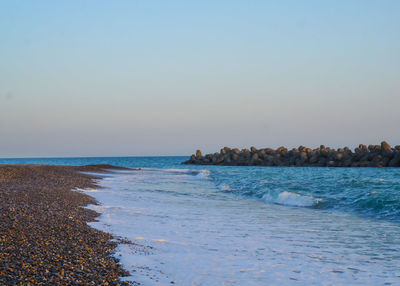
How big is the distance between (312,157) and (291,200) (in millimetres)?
34928

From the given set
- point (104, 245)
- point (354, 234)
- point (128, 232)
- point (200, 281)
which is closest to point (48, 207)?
point (128, 232)

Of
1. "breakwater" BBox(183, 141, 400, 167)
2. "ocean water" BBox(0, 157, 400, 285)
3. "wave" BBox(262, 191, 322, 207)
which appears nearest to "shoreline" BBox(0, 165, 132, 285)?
"ocean water" BBox(0, 157, 400, 285)

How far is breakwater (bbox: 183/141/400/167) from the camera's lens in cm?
3806

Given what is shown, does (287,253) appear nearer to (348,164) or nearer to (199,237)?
(199,237)

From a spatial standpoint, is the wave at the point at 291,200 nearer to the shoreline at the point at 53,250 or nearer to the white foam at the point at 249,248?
the white foam at the point at 249,248

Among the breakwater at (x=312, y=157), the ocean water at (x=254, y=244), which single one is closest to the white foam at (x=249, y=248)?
the ocean water at (x=254, y=244)

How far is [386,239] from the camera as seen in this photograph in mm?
6750

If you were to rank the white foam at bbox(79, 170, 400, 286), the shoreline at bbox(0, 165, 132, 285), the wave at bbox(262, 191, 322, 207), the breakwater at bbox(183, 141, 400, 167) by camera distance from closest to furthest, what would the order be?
the shoreline at bbox(0, 165, 132, 285), the white foam at bbox(79, 170, 400, 286), the wave at bbox(262, 191, 322, 207), the breakwater at bbox(183, 141, 400, 167)

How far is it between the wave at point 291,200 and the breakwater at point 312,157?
26.5 m

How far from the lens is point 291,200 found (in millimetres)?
13609

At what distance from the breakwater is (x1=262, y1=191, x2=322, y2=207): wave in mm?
26544

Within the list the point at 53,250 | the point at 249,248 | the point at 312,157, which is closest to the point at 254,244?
the point at 249,248

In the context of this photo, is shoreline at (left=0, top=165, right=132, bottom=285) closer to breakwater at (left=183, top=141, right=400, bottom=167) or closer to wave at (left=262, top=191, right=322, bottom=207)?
wave at (left=262, top=191, right=322, bottom=207)

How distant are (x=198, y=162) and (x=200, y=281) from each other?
64.8m
